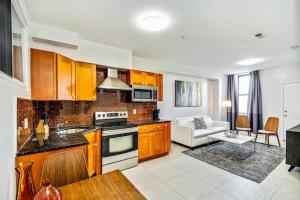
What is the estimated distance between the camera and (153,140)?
3.51 m

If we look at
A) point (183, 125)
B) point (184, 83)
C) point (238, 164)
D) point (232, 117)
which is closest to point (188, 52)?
point (184, 83)

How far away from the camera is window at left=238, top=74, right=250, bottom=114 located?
6186 mm

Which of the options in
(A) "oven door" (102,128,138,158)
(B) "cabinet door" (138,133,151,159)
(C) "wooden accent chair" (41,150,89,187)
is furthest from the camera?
(B) "cabinet door" (138,133,151,159)

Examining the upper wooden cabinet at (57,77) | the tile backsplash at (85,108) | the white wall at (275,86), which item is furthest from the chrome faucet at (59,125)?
the white wall at (275,86)

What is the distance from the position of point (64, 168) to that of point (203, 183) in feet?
7.22

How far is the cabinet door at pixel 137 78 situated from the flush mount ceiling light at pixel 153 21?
1.18m

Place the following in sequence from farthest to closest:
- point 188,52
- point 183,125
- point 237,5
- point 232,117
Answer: point 232,117, point 183,125, point 188,52, point 237,5

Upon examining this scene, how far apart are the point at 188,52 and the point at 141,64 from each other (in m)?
1.30

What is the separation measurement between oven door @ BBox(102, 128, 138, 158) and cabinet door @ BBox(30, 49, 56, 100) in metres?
1.14

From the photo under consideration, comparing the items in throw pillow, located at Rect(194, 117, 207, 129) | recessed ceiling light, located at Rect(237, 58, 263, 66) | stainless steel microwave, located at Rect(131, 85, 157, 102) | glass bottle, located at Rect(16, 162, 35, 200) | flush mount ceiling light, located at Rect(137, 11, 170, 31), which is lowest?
throw pillow, located at Rect(194, 117, 207, 129)

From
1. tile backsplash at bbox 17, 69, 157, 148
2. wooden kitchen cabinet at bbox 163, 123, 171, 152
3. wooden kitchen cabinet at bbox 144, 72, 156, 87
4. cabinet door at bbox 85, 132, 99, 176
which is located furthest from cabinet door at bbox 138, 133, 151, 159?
wooden kitchen cabinet at bbox 144, 72, 156, 87

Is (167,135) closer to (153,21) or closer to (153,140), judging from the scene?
(153,140)

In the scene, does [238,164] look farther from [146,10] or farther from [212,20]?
[146,10]

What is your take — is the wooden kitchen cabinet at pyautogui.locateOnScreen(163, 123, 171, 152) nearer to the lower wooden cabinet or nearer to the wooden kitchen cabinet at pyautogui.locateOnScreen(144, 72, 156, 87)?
the lower wooden cabinet
